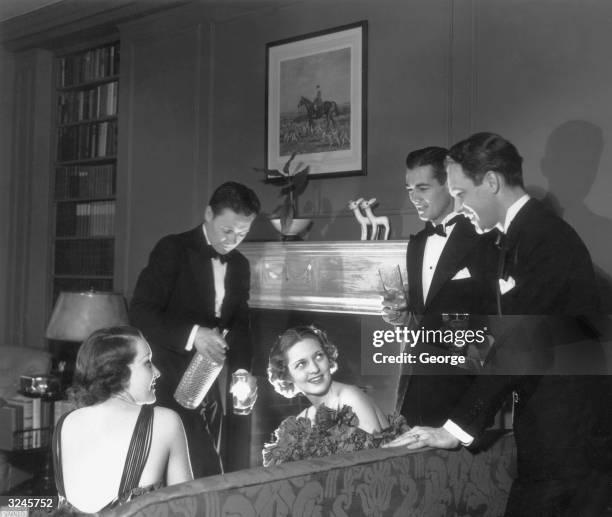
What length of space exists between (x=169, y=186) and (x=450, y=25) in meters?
1.72

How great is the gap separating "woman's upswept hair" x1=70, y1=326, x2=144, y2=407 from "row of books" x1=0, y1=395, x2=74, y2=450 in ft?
4.72

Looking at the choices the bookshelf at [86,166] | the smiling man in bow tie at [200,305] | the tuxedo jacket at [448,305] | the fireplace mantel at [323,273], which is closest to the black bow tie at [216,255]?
the smiling man in bow tie at [200,305]

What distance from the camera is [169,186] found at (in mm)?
3938

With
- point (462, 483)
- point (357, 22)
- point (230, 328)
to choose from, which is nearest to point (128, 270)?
point (230, 328)

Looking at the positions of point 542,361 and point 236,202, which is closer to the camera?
point 542,361

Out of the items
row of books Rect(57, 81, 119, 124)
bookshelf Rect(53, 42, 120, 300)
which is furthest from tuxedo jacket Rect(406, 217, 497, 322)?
row of books Rect(57, 81, 119, 124)

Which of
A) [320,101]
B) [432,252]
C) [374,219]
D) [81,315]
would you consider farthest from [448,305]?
[81,315]

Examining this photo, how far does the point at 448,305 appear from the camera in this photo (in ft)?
7.27

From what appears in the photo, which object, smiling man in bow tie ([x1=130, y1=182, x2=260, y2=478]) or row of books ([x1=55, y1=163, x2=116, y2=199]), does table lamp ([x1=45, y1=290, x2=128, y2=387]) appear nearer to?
smiling man in bow tie ([x1=130, y1=182, x2=260, y2=478])

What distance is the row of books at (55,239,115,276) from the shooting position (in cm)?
432

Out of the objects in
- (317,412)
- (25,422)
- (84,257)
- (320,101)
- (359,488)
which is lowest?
(25,422)

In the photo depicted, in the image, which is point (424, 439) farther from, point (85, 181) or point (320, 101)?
point (85, 181)

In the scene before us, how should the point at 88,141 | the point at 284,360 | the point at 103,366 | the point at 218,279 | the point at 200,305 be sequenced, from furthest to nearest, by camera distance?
the point at 88,141
the point at 218,279
the point at 200,305
the point at 284,360
the point at 103,366

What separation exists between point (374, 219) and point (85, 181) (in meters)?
2.06
